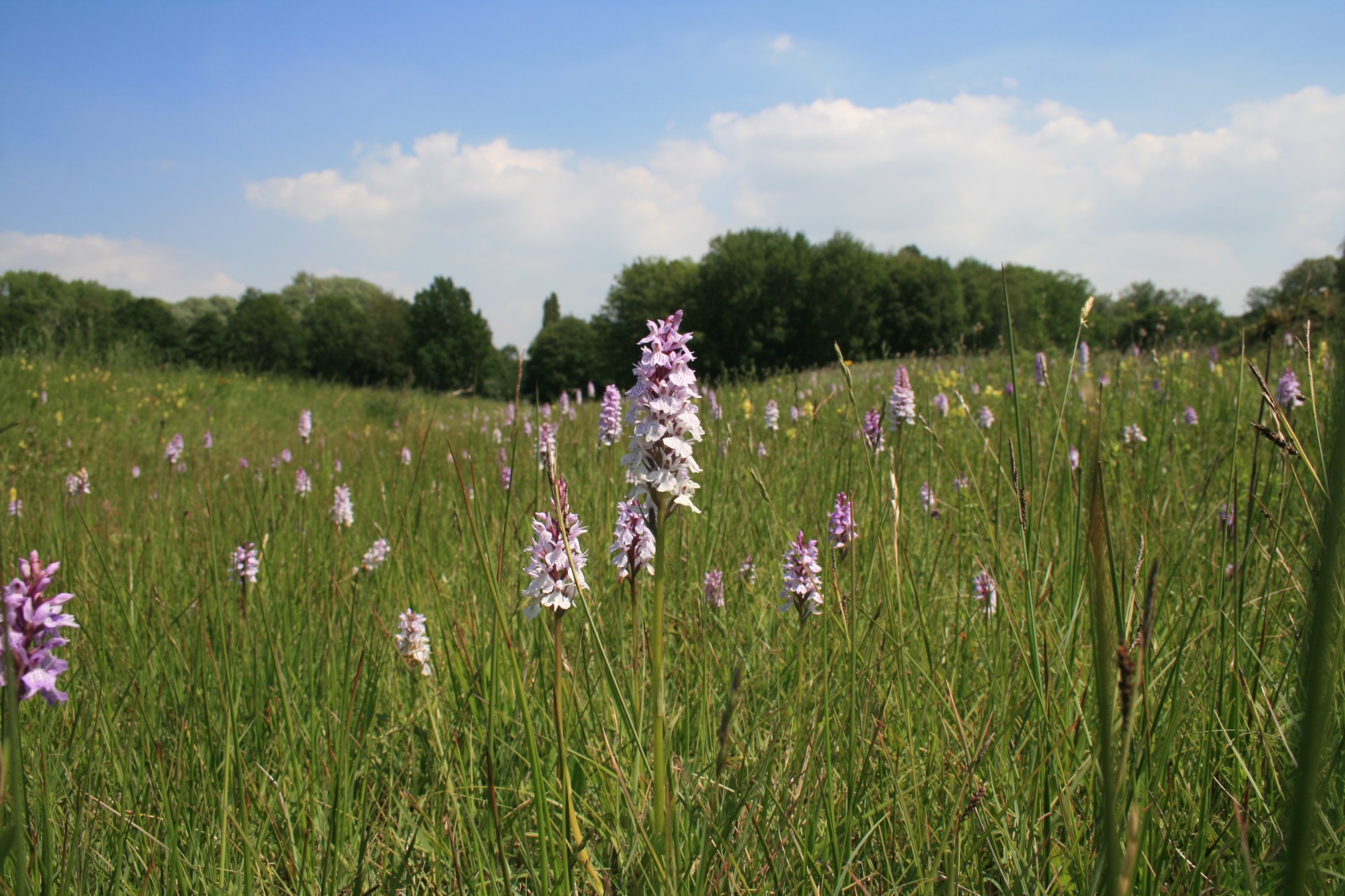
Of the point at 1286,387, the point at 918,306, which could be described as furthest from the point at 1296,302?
the point at 918,306

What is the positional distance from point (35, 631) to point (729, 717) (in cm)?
101

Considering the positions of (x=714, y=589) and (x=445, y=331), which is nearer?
(x=714, y=589)

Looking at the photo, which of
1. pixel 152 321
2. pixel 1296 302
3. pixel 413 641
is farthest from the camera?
pixel 152 321

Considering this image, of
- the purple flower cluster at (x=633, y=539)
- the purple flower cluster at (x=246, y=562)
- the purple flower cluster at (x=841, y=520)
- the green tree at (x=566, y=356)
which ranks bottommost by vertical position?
the purple flower cluster at (x=246, y=562)

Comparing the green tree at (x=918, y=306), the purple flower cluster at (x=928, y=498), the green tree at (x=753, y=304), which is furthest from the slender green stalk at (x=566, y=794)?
the green tree at (x=918, y=306)

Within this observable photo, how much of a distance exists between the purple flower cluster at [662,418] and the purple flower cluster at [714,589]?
138 cm

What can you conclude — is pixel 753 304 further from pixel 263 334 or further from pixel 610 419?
pixel 610 419

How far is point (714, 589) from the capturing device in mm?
2490

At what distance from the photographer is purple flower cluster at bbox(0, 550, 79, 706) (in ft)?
3.27

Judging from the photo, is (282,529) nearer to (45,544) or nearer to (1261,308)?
(45,544)

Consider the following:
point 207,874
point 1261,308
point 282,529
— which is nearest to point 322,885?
point 207,874

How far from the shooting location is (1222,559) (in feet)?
4.95

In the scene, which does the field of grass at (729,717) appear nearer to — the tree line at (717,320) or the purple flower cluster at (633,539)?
the purple flower cluster at (633,539)

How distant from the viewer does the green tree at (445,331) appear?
50.1 meters
